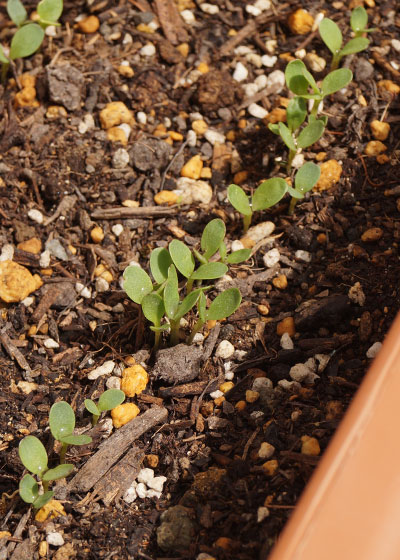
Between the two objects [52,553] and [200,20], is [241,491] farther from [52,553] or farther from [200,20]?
[200,20]

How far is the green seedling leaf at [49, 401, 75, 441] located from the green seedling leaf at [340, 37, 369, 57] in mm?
1187

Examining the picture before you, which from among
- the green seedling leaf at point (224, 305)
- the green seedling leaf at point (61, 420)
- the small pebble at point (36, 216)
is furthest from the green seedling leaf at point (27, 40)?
the green seedling leaf at point (61, 420)

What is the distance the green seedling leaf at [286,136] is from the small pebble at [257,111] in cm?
26

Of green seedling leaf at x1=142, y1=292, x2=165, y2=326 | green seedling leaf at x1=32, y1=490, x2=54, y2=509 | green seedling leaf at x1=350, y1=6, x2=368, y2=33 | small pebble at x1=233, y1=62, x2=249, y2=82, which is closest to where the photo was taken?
green seedling leaf at x1=32, y1=490, x2=54, y2=509

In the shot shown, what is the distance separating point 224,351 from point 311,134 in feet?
1.96

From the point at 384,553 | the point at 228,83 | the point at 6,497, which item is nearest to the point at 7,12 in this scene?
the point at 228,83

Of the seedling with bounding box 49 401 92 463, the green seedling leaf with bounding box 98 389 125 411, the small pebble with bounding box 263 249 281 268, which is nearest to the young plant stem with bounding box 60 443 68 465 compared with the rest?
the seedling with bounding box 49 401 92 463

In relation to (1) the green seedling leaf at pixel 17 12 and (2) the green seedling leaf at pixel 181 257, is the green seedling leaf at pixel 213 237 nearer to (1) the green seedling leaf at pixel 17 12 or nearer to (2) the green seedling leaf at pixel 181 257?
(2) the green seedling leaf at pixel 181 257

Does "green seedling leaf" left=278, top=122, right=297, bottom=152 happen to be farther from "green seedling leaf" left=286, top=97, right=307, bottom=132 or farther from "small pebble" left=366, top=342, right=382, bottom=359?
"small pebble" left=366, top=342, right=382, bottom=359

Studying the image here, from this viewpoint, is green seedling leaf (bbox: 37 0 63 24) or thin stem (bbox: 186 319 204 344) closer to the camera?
thin stem (bbox: 186 319 204 344)

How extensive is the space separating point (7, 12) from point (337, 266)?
1.37 meters

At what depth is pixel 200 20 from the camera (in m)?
2.12

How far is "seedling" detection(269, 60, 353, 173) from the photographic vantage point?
1.69 meters

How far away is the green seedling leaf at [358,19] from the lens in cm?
187
